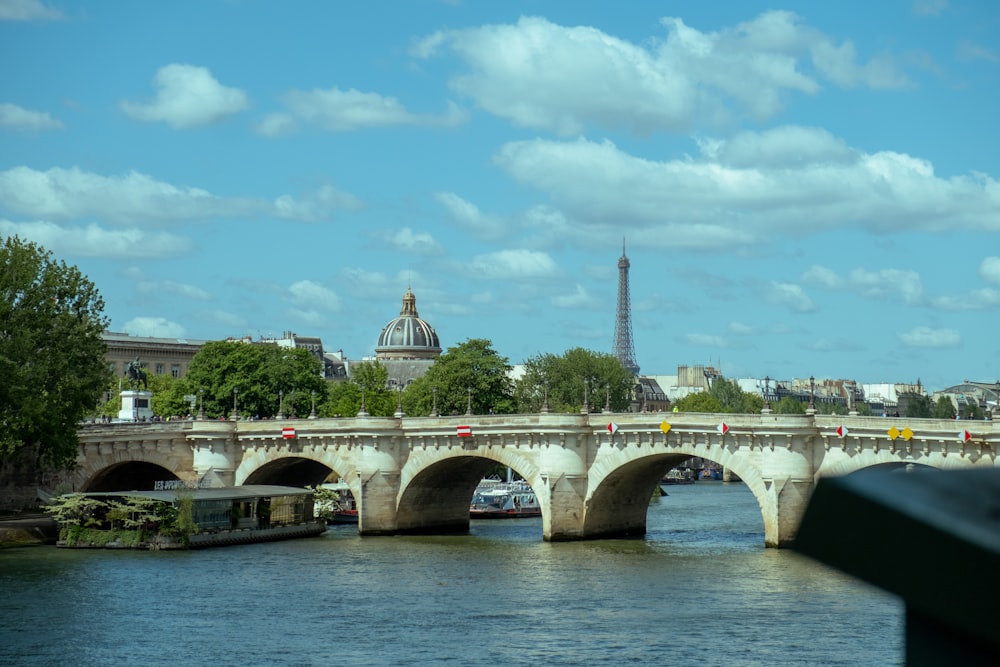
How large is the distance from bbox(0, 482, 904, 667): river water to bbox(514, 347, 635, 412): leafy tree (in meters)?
58.7

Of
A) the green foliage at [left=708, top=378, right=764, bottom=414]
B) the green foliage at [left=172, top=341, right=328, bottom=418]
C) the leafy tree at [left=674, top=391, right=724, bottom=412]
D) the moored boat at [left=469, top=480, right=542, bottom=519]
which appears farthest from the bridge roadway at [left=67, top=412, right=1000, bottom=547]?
the green foliage at [left=708, top=378, right=764, bottom=414]

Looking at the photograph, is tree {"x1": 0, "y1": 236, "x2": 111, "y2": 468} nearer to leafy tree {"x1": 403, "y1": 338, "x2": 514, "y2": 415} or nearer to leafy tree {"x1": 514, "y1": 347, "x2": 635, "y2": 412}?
leafy tree {"x1": 403, "y1": 338, "x2": 514, "y2": 415}

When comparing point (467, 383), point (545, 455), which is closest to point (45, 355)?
point (545, 455)

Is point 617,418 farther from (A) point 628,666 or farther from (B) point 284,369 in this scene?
(B) point 284,369

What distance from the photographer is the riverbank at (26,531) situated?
2425 inches

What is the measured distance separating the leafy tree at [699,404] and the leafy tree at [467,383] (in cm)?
4033

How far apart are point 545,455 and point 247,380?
45235 mm

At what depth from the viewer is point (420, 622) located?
38438 mm

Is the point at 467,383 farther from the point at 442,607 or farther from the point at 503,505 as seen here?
the point at 442,607

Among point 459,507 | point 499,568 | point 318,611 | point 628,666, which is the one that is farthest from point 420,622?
point 459,507

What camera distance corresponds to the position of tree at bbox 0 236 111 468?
64875mm

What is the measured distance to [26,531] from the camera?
206 feet

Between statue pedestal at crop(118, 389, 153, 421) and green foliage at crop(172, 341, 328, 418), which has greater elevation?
green foliage at crop(172, 341, 328, 418)

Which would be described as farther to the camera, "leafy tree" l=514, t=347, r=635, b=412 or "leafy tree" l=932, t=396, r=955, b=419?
"leafy tree" l=932, t=396, r=955, b=419
